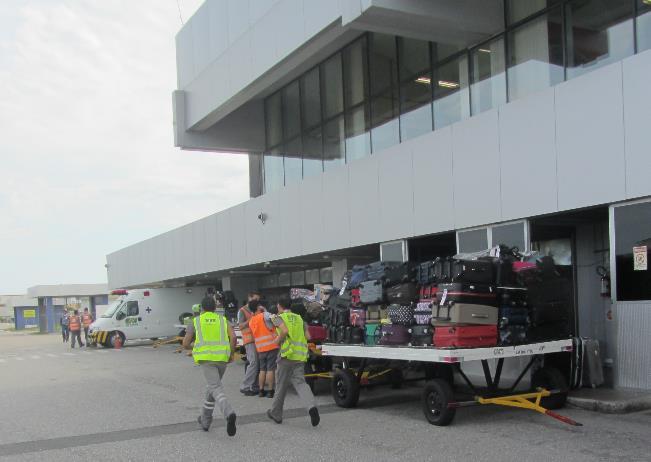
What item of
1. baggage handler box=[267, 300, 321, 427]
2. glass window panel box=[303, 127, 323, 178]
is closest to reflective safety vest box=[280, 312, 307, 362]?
baggage handler box=[267, 300, 321, 427]

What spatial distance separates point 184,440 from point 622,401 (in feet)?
19.8

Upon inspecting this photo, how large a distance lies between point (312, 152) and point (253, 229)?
11.5 feet

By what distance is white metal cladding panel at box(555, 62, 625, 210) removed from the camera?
10.5 metres

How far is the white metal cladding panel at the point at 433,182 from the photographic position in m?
13.9

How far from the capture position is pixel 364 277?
11508mm

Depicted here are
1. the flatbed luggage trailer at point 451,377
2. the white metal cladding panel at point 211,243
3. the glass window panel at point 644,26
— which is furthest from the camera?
the white metal cladding panel at point 211,243

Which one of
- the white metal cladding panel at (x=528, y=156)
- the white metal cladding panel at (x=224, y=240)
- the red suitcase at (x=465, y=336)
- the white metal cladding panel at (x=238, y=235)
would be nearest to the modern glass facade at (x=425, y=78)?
the white metal cladding panel at (x=528, y=156)

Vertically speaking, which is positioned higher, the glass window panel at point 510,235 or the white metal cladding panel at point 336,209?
the white metal cladding panel at point 336,209

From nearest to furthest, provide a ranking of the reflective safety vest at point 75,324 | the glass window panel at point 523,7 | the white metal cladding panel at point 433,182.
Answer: the glass window panel at point 523,7 → the white metal cladding panel at point 433,182 → the reflective safety vest at point 75,324

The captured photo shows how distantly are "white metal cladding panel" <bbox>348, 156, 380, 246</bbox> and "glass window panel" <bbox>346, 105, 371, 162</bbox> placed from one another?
160cm

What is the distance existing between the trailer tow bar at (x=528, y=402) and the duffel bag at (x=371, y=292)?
2403 millimetres

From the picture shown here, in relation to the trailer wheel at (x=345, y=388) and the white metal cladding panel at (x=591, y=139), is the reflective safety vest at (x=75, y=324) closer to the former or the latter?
the trailer wheel at (x=345, y=388)

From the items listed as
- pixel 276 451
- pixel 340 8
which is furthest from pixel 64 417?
pixel 340 8

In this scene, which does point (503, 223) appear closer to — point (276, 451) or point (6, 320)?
point (276, 451)
